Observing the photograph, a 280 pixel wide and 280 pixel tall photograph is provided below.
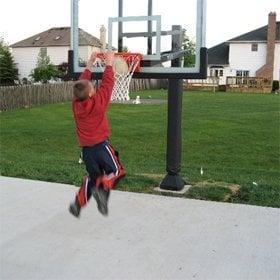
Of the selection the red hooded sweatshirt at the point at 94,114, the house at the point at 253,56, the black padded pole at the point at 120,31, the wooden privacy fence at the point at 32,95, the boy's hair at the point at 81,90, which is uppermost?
the house at the point at 253,56

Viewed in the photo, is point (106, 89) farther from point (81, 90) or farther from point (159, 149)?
point (159, 149)

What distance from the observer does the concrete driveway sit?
13.6ft

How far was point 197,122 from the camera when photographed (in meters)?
17.2

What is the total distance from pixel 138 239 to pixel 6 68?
55.5m

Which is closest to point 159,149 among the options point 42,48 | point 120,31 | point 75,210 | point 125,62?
point 120,31

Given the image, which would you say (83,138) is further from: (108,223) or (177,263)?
(177,263)

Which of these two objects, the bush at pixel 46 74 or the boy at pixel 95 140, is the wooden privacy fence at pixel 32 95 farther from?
the bush at pixel 46 74

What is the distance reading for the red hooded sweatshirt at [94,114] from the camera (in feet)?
16.3

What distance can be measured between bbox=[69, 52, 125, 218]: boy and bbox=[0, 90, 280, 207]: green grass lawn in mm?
1709

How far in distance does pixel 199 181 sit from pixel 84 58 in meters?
2.40

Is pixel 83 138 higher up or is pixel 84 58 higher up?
pixel 84 58

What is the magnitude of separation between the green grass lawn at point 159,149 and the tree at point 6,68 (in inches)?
1454

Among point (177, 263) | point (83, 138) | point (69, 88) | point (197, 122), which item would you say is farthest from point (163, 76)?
point (69, 88)

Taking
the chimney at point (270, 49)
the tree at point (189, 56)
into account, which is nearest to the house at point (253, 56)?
the chimney at point (270, 49)
